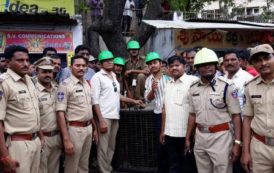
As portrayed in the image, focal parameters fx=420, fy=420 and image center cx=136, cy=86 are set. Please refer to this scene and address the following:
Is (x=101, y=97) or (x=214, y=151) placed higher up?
(x=101, y=97)

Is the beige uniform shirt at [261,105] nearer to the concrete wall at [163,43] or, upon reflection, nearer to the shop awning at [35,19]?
the shop awning at [35,19]

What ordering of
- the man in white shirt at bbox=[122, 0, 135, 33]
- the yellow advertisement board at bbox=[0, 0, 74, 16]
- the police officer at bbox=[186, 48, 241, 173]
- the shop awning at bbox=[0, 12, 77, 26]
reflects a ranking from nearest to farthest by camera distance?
1. the police officer at bbox=[186, 48, 241, 173]
2. the shop awning at bbox=[0, 12, 77, 26]
3. the yellow advertisement board at bbox=[0, 0, 74, 16]
4. the man in white shirt at bbox=[122, 0, 135, 33]

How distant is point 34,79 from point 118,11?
148 inches

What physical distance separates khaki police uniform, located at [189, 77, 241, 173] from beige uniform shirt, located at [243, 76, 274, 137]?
1.14 ft

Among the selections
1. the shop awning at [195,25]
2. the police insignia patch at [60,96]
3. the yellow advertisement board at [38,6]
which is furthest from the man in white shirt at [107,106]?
the yellow advertisement board at [38,6]

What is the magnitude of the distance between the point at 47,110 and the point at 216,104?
6.81 ft

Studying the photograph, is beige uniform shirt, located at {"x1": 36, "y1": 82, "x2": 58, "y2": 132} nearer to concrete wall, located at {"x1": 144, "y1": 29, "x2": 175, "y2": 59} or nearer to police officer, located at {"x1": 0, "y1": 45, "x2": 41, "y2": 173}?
police officer, located at {"x1": 0, "y1": 45, "x2": 41, "y2": 173}

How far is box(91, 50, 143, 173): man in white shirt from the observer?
6.26 meters

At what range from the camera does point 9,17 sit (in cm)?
912

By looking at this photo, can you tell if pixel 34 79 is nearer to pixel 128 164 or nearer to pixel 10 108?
pixel 10 108

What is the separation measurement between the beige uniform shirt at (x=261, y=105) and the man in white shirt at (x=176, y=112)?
1267 mm

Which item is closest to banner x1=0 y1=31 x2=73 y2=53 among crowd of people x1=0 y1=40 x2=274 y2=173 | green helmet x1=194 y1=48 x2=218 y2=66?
crowd of people x1=0 y1=40 x2=274 y2=173

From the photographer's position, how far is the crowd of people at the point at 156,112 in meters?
4.27

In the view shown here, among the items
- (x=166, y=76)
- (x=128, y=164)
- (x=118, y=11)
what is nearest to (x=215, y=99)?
(x=166, y=76)
